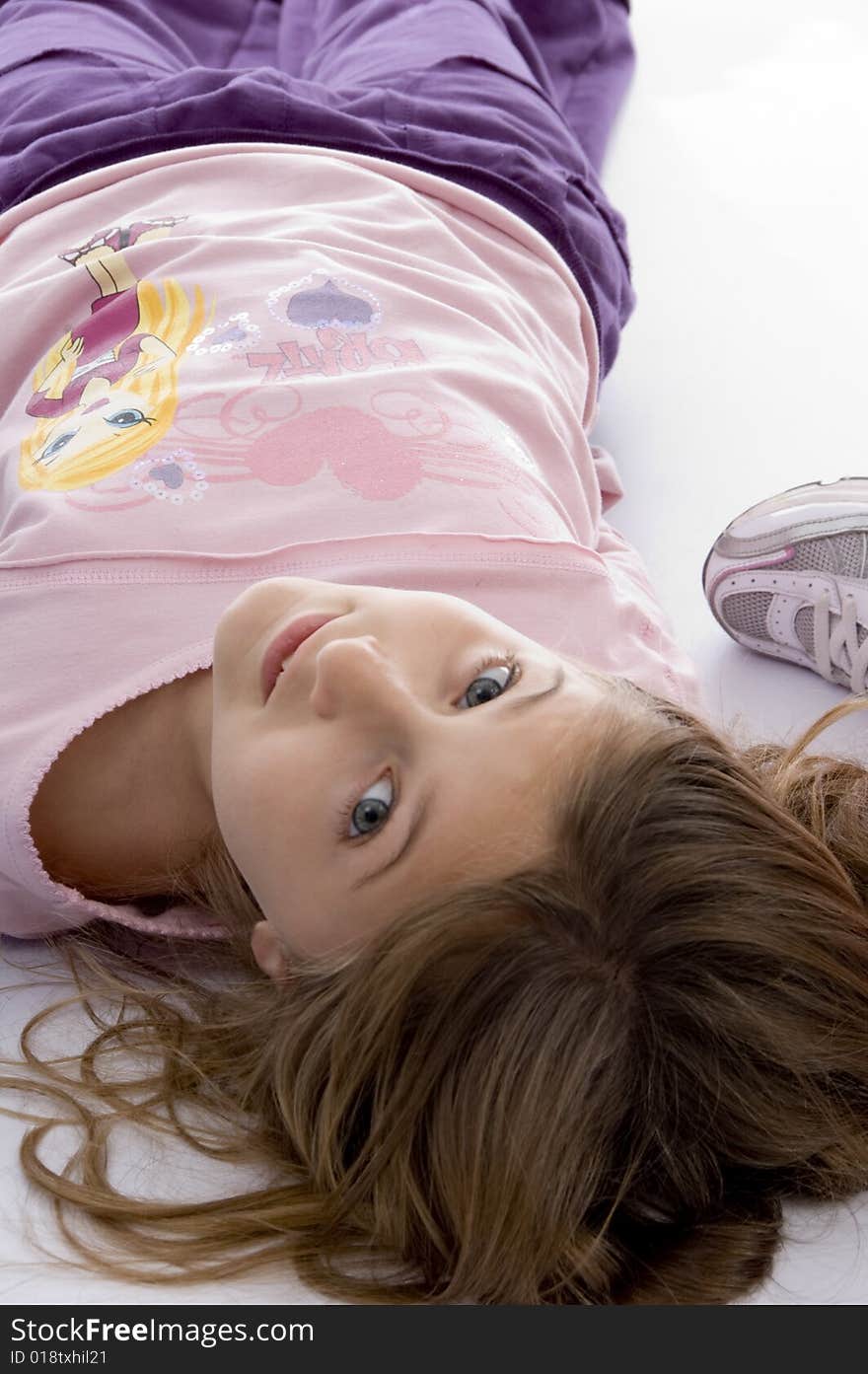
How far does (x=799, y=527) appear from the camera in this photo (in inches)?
51.5

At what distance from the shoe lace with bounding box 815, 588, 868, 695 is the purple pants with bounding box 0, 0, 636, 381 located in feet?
1.25

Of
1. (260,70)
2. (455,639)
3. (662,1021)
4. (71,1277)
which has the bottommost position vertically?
(71,1277)

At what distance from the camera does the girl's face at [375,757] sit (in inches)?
32.6

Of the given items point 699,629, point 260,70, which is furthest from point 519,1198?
point 260,70

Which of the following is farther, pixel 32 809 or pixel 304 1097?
pixel 32 809

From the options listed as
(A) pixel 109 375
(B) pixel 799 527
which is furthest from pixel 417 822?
(B) pixel 799 527

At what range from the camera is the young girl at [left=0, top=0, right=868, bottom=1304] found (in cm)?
81

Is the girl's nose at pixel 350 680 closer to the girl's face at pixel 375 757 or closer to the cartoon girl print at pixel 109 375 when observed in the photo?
the girl's face at pixel 375 757

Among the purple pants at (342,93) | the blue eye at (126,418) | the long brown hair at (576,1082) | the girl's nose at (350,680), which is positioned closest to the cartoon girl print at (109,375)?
the blue eye at (126,418)

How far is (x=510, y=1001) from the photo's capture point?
80 cm

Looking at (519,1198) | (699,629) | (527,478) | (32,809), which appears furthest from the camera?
(699,629)

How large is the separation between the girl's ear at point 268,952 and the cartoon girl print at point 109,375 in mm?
346

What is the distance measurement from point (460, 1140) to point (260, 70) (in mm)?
1045

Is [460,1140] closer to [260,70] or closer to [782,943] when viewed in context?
[782,943]
